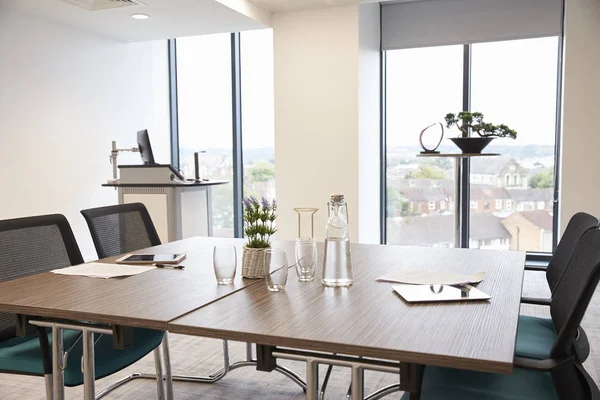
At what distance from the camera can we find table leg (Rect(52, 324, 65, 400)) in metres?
1.54

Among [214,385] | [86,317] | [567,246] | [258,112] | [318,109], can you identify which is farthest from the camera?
[258,112]

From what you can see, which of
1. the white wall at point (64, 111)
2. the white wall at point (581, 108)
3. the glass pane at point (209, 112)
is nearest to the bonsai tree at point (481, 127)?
the white wall at point (581, 108)

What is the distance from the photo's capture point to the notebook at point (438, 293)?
4.76ft

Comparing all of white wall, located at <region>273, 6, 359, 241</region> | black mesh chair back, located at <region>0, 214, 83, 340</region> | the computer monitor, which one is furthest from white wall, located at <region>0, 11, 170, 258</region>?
black mesh chair back, located at <region>0, 214, 83, 340</region>

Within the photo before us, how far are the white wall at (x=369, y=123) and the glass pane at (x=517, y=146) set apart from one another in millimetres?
949

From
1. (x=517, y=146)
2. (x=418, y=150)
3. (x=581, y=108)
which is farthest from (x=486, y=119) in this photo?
(x=581, y=108)

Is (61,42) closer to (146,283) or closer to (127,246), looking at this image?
(127,246)

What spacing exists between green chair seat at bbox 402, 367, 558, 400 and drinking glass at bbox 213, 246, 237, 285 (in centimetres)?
60

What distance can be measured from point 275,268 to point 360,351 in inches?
19.6

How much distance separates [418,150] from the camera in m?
5.70

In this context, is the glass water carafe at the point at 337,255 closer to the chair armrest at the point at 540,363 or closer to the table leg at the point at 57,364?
the chair armrest at the point at 540,363

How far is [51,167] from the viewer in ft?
16.8

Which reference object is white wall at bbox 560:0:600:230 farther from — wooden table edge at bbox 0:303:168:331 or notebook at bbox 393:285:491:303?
wooden table edge at bbox 0:303:168:331

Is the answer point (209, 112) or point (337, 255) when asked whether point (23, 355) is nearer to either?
point (337, 255)
